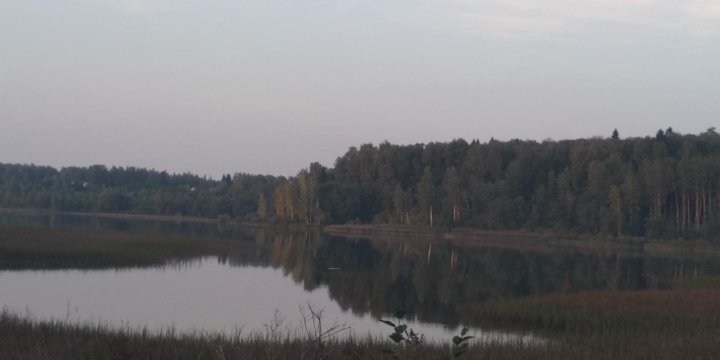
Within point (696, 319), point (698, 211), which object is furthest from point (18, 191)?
point (696, 319)

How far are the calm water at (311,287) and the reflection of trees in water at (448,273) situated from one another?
0.06 m

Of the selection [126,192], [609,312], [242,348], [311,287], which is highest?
[126,192]

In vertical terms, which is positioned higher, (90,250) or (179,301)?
(90,250)

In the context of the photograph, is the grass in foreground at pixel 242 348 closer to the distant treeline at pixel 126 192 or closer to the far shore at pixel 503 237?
the far shore at pixel 503 237

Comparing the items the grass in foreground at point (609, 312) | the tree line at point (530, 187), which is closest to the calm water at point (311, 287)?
the grass in foreground at point (609, 312)

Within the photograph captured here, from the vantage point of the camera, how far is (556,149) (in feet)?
339

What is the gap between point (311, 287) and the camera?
34.1 metres

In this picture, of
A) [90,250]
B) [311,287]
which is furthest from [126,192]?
[311,287]

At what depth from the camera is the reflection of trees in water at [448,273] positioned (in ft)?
102

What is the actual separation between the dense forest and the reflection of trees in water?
17.4 m

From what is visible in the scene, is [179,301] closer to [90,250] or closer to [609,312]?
[609,312]

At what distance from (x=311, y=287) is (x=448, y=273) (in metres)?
11.5

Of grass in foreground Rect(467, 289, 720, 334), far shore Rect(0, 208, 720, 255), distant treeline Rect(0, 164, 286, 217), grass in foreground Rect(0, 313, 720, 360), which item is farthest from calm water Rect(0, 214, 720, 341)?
distant treeline Rect(0, 164, 286, 217)

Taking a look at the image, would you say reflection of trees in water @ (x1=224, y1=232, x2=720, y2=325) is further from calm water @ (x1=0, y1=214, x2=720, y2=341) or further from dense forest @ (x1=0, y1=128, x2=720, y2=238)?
dense forest @ (x1=0, y1=128, x2=720, y2=238)
